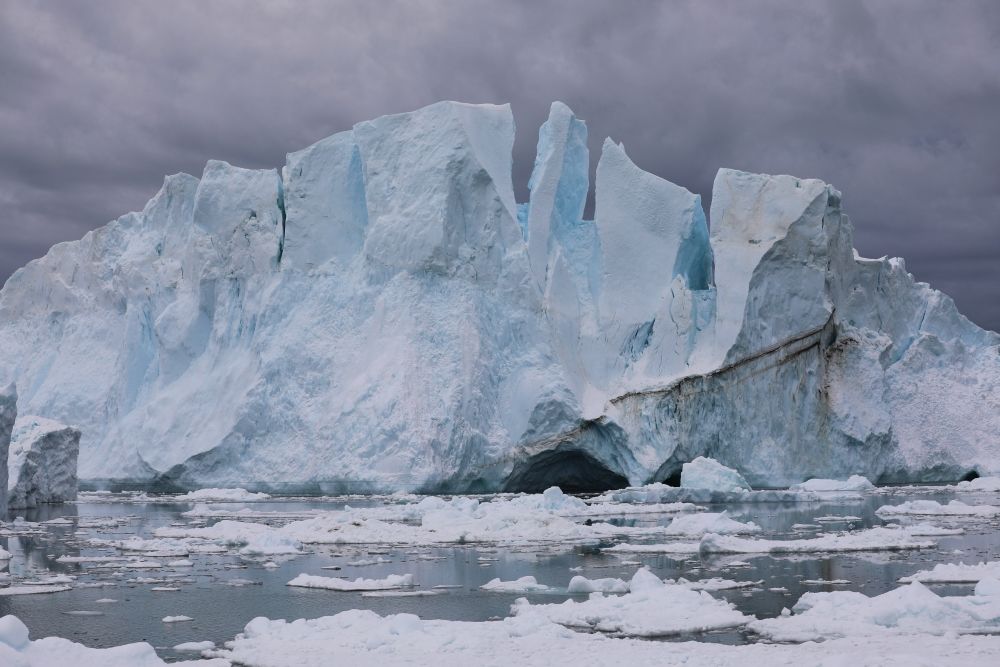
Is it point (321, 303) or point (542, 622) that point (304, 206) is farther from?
point (542, 622)

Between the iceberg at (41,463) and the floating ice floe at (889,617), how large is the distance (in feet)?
50.9

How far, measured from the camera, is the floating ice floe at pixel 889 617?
6530 millimetres

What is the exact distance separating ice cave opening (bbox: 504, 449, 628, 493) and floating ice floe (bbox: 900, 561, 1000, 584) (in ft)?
42.9

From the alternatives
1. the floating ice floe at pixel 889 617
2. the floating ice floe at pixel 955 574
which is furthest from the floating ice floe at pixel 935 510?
the floating ice floe at pixel 889 617

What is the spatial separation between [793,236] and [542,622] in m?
17.6

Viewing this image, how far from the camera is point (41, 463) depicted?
1964cm

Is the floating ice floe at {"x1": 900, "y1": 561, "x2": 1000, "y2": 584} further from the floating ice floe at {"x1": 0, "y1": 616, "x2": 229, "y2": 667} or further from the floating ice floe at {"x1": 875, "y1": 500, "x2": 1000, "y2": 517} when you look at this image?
the floating ice floe at {"x1": 875, "y1": 500, "x2": 1000, "y2": 517}

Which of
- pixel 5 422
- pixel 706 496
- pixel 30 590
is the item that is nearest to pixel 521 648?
pixel 30 590

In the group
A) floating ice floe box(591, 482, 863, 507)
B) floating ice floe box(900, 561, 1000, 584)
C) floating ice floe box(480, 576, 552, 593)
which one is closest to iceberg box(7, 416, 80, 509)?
floating ice floe box(591, 482, 863, 507)

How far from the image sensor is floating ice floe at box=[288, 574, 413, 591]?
875cm

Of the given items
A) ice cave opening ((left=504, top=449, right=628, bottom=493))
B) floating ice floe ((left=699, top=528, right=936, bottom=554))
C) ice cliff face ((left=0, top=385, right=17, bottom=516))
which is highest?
ice cliff face ((left=0, top=385, right=17, bottom=516))

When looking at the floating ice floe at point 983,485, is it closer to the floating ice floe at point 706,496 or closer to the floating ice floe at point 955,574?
the floating ice floe at point 706,496

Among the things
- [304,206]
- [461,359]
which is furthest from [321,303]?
[461,359]

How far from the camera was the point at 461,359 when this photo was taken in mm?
21750
